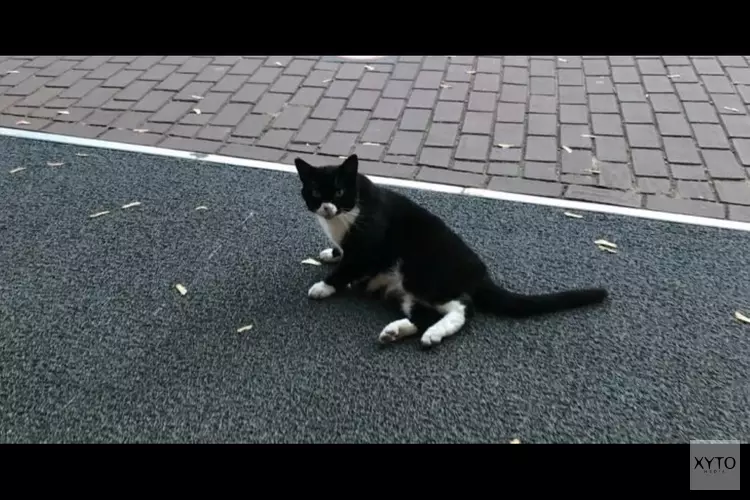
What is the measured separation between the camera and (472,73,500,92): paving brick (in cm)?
439

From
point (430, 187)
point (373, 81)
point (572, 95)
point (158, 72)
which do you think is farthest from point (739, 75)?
point (158, 72)

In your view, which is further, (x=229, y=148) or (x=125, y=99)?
(x=125, y=99)

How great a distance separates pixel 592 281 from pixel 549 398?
0.73 m

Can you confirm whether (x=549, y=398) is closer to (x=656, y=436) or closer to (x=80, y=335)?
(x=656, y=436)

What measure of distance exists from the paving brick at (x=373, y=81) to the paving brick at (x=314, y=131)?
24.2 inches

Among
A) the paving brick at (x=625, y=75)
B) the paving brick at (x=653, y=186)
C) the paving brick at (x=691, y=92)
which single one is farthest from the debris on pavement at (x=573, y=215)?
the paving brick at (x=625, y=75)

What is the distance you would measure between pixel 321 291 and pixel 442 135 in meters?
1.68

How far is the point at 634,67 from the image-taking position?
4.64m

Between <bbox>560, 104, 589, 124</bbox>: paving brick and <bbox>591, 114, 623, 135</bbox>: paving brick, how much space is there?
0.21 ft

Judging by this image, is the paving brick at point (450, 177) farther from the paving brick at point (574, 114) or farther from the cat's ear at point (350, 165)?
the cat's ear at point (350, 165)

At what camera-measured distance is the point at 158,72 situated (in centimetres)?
477

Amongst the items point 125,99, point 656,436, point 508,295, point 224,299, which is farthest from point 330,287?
point 125,99

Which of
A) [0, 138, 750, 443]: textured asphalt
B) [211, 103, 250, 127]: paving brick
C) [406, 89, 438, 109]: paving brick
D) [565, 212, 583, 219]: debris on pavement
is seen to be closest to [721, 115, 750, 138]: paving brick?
[0, 138, 750, 443]: textured asphalt

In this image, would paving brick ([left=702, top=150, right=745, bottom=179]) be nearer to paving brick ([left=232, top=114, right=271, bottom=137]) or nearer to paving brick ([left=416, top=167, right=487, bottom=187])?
paving brick ([left=416, top=167, right=487, bottom=187])
